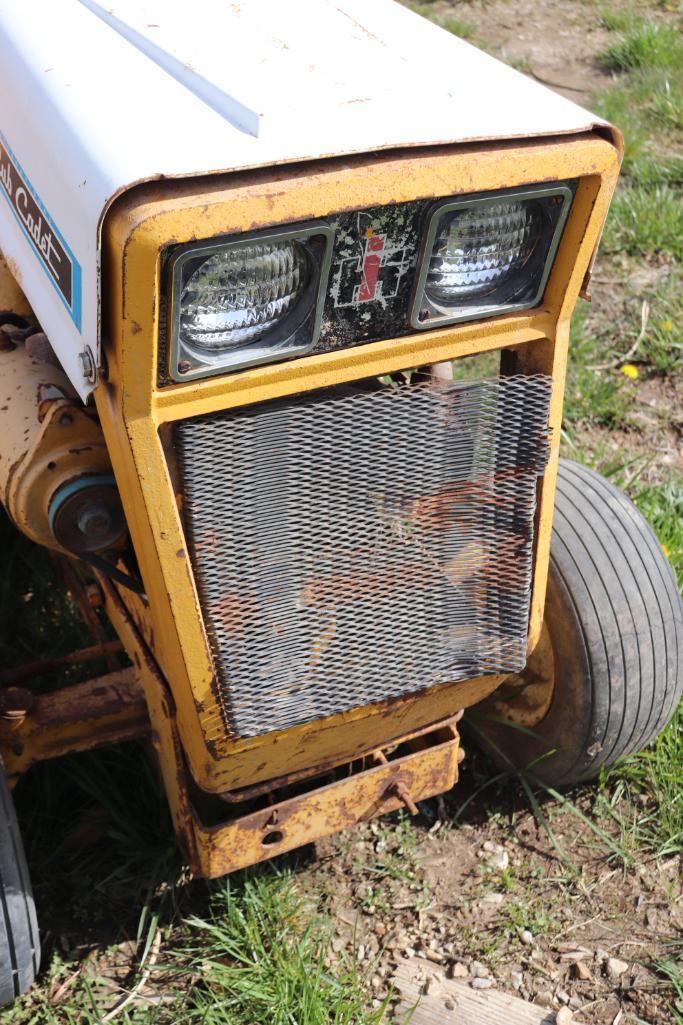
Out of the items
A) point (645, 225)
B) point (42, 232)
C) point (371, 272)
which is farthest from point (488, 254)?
point (645, 225)

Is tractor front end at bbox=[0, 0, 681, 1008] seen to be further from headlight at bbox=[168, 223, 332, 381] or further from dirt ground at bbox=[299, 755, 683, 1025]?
dirt ground at bbox=[299, 755, 683, 1025]

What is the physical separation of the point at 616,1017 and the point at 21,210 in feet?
5.91

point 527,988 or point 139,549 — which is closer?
point 139,549

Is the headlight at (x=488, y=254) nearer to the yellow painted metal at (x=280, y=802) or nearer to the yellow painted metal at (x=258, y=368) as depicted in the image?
the yellow painted metal at (x=258, y=368)

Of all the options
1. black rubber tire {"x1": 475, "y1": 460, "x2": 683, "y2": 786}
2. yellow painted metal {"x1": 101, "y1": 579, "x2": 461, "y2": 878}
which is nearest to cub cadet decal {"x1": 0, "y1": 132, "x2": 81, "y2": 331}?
yellow painted metal {"x1": 101, "y1": 579, "x2": 461, "y2": 878}

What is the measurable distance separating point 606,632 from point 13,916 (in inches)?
47.1

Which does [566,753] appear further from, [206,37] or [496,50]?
[496,50]

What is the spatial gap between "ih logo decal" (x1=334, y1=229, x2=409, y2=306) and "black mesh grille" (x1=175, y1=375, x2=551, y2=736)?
0.15 meters

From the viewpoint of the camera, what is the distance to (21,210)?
5.81 ft

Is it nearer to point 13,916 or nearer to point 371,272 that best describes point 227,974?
point 13,916

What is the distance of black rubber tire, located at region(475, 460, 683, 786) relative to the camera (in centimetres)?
216

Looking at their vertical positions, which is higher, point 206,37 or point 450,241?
point 206,37

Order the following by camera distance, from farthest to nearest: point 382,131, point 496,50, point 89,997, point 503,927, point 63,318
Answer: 1. point 496,50
2. point 503,927
3. point 89,997
4. point 63,318
5. point 382,131

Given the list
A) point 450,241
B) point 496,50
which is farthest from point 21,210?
point 496,50
